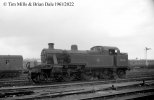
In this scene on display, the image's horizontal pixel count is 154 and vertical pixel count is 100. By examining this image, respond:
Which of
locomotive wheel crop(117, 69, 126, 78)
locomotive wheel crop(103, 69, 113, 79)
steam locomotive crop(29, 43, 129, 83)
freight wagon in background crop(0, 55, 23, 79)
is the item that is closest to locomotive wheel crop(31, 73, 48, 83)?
steam locomotive crop(29, 43, 129, 83)

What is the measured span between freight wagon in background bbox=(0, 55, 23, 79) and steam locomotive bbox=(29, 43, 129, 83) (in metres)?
6.99

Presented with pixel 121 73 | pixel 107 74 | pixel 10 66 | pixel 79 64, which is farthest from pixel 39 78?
pixel 121 73

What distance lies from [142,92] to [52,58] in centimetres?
959

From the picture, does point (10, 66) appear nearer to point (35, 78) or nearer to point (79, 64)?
point (35, 78)

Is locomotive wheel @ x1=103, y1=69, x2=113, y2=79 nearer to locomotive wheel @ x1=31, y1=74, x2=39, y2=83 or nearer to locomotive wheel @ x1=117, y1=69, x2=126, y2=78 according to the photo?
locomotive wheel @ x1=117, y1=69, x2=126, y2=78

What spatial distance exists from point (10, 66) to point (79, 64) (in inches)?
375

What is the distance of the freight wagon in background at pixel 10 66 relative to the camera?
24.8m

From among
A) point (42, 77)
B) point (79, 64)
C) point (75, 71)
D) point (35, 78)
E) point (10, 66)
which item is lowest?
point (35, 78)

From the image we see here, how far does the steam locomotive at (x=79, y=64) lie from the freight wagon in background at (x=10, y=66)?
6.99m

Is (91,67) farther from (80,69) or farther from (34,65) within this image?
(34,65)

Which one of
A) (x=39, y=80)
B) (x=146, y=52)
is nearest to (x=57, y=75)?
(x=39, y=80)

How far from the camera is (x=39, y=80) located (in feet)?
59.7

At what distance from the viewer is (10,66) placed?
82.9ft

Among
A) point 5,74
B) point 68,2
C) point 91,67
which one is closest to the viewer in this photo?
point 68,2
